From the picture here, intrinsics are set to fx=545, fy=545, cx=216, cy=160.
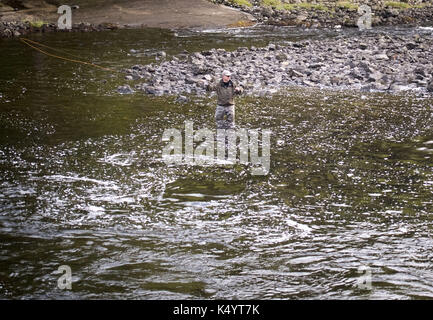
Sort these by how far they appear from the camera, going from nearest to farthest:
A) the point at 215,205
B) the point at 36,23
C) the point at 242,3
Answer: the point at 215,205, the point at 36,23, the point at 242,3

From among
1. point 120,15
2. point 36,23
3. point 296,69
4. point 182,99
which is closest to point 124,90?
point 182,99

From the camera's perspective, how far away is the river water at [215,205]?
28.6 feet

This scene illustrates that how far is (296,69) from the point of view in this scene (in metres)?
25.7

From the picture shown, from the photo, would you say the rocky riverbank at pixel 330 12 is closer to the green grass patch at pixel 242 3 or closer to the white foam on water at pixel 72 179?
the green grass patch at pixel 242 3

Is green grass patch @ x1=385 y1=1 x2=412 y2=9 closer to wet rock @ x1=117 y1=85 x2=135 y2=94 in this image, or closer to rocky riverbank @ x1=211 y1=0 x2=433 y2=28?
rocky riverbank @ x1=211 y1=0 x2=433 y2=28

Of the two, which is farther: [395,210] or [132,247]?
[395,210]

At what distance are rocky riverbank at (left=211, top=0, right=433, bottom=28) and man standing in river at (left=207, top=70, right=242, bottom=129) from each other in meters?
28.8

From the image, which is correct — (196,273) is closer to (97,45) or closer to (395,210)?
(395,210)

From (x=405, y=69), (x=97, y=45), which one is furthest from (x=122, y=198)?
(x=97, y=45)

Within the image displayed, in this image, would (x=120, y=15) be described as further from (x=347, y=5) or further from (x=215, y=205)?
(x=215, y=205)

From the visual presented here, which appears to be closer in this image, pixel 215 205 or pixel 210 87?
pixel 215 205

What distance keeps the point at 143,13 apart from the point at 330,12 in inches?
678

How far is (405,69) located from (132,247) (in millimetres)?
19314
